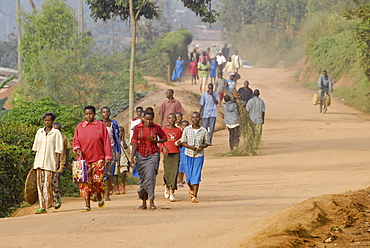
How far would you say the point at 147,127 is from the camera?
10.3 metres

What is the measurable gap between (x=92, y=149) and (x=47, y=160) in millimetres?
882

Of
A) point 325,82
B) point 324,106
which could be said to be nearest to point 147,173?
point 325,82

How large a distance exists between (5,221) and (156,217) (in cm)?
207

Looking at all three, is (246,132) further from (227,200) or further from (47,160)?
(47,160)

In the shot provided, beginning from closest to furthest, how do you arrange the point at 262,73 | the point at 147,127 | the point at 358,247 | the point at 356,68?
the point at 358,247, the point at 147,127, the point at 356,68, the point at 262,73

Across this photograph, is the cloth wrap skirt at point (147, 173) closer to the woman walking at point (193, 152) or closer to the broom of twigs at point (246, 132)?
the woman walking at point (193, 152)

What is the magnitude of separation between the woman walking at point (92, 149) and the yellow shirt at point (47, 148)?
0.57 meters

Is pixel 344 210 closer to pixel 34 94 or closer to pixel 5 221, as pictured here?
pixel 5 221

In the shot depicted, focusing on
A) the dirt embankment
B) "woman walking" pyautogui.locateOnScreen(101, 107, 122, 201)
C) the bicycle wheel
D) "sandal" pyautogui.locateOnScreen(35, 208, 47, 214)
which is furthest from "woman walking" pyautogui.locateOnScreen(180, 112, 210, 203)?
the bicycle wheel

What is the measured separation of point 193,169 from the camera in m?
11.0

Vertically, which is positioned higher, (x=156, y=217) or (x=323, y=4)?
(x=323, y=4)

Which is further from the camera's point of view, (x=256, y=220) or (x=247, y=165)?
(x=247, y=165)

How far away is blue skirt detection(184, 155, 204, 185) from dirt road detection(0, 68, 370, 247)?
37 centimetres

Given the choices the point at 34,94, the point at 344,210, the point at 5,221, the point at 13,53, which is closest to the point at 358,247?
the point at 344,210
